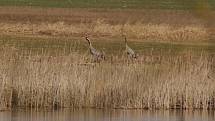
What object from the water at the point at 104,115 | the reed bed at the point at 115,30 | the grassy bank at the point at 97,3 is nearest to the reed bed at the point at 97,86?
the water at the point at 104,115

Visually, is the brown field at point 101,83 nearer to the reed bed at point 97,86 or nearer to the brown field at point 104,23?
the reed bed at point 97,86

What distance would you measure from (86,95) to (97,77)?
543 millimetres

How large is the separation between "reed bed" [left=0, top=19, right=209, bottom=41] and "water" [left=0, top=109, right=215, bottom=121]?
71.9 ft

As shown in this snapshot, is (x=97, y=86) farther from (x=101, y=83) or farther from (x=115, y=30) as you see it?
(x=115, y=30)

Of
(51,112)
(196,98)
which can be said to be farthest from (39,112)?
(196,98)

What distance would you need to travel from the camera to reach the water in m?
18.2

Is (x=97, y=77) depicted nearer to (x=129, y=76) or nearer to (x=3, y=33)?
(x=129, y=76)

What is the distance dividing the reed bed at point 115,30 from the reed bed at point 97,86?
69.5 ft

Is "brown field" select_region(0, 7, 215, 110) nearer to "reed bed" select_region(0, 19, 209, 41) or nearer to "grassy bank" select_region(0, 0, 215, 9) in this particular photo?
"reed bed" select_region(0, 19, 209, 41)

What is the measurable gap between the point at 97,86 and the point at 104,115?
1.00m

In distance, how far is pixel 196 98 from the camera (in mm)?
19547

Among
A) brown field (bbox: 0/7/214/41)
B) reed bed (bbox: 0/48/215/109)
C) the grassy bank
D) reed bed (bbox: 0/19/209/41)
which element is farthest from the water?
the grassy bank

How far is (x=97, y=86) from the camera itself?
19438 millimetres

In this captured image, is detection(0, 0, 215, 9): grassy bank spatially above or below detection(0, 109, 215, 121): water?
above
